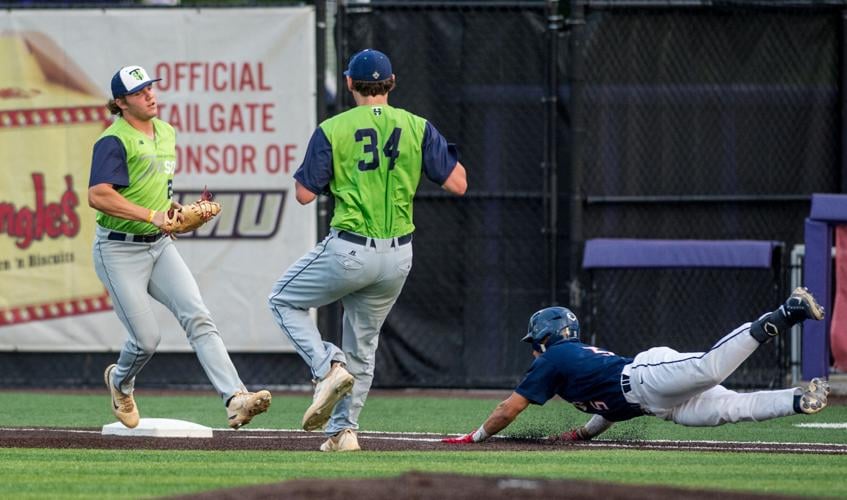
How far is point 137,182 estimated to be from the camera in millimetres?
8172

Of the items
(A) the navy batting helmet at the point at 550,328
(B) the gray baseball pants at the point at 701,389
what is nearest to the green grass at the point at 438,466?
(B) the gray baseball pants at the point at 701,389

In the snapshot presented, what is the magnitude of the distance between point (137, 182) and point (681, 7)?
608 cm

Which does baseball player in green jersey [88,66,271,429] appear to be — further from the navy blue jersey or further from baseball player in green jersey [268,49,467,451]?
the navy blue jersey

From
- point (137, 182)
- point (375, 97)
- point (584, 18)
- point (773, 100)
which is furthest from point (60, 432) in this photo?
point (773, 100)

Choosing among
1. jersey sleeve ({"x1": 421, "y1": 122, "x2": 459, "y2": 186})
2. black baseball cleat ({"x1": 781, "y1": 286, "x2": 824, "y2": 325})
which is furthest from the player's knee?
black baseball cleat ({"x1": 781, "y1": 286, "x2": 824, "y2": 325})

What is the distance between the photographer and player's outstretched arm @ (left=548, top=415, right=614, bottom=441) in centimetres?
841

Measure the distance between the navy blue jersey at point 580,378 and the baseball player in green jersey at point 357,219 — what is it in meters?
0.90

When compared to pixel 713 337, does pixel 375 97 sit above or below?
above

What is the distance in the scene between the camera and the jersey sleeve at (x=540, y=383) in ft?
25.5

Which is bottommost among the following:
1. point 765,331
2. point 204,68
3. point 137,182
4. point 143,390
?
point 143,390

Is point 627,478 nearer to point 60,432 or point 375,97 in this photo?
point 375,97

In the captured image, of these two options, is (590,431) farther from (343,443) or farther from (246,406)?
(246,406)

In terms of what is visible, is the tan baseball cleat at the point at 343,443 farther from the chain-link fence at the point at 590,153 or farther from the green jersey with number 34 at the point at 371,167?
the chain-link fence at the point at 590,153

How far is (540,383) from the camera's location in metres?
7.86
